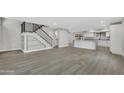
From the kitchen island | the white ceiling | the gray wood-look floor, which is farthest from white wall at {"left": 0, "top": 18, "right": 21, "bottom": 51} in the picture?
the kitchen island

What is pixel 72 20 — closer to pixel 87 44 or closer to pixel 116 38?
pixel 116 38

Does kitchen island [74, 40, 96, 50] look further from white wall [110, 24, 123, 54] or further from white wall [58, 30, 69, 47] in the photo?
white wall [110, 24, 123, 54]

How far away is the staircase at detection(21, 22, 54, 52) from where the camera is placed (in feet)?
22.6

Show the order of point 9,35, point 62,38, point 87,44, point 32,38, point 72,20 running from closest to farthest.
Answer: point 72,20 < point 32,38 < point 9,35 < point 87,44 < point 62,38

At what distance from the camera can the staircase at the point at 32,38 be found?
6891 mm

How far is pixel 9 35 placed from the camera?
7.61 m

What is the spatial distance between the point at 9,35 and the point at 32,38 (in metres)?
2.33

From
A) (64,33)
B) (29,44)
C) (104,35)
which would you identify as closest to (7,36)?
(29,44)

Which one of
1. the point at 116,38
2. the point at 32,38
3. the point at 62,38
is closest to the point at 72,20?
the point at 116,38

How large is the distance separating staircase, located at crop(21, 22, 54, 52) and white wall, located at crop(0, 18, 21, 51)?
1.39 meters

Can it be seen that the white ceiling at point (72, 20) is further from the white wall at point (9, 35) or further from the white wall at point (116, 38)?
the white wall at point (9, 35)
